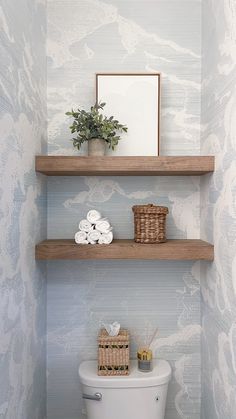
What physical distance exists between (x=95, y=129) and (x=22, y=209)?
46cm

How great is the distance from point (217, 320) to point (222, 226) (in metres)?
0.36

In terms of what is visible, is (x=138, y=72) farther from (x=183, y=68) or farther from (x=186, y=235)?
(x=186, y=235)

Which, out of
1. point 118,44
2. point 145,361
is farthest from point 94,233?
point 118,44

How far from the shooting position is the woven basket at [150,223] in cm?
147

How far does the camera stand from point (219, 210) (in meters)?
1.36

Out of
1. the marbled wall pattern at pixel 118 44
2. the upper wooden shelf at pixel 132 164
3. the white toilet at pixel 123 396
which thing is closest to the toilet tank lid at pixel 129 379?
the white toilet at pixel 123 396

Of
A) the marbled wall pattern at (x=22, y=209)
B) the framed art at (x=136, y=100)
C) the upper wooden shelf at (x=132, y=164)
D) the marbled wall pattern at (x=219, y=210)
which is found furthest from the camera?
the framed art at (x=136, y=100)

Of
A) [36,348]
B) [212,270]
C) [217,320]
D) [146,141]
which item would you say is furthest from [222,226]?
[36,348]

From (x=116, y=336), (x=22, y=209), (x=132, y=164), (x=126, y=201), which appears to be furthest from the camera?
(x=126, y=201)

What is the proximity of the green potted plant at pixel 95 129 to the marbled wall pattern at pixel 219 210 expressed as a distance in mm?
403

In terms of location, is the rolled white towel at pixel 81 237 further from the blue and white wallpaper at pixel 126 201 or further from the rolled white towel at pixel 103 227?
the blue and white wallpaper at pixel 126 201

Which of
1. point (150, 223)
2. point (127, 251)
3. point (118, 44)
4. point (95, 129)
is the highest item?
point (118, 44)

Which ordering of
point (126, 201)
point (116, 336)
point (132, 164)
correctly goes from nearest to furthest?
point (132, 164) < point (116, 336) < point (126, 201)

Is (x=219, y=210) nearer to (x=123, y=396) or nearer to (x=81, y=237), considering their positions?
(x=81, y=237)
